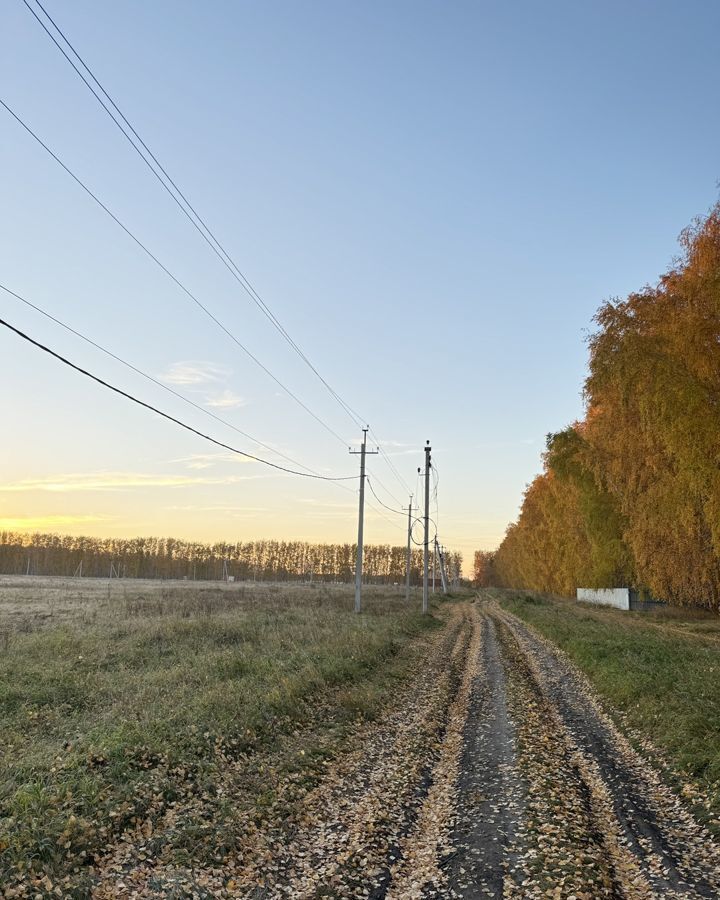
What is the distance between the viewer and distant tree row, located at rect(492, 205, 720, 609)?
21.2m

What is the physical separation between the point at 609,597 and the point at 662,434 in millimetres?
37232

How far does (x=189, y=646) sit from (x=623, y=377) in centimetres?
1903

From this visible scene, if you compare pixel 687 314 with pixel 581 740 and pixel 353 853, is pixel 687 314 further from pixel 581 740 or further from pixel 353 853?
pixel 353 853

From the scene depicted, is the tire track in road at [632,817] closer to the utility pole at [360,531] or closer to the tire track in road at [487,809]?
the tire track in road at [487,809]

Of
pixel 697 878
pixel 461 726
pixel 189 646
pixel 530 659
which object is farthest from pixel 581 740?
pixel 189 646

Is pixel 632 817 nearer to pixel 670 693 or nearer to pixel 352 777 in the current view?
pixel 352 777

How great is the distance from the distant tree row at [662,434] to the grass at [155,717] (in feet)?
41.3

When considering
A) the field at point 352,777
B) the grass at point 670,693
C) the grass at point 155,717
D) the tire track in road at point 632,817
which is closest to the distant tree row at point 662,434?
the grass at point 670,693

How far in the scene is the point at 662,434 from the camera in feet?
75.3

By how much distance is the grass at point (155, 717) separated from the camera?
697 cm

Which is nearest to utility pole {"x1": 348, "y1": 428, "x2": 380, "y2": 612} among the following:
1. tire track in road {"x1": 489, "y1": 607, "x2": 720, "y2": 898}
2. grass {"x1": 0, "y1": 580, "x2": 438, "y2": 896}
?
grass {"x1": 0, "y1": 580, "x2": 438, "y2": 896}

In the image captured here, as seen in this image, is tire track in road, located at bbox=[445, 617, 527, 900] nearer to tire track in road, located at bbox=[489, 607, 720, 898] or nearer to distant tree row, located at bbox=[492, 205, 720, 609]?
tire track in road, located at bbox=[489, 607, 720, 898]

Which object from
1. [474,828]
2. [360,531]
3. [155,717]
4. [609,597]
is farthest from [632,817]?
[609,597]

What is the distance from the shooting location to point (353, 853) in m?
6.85
